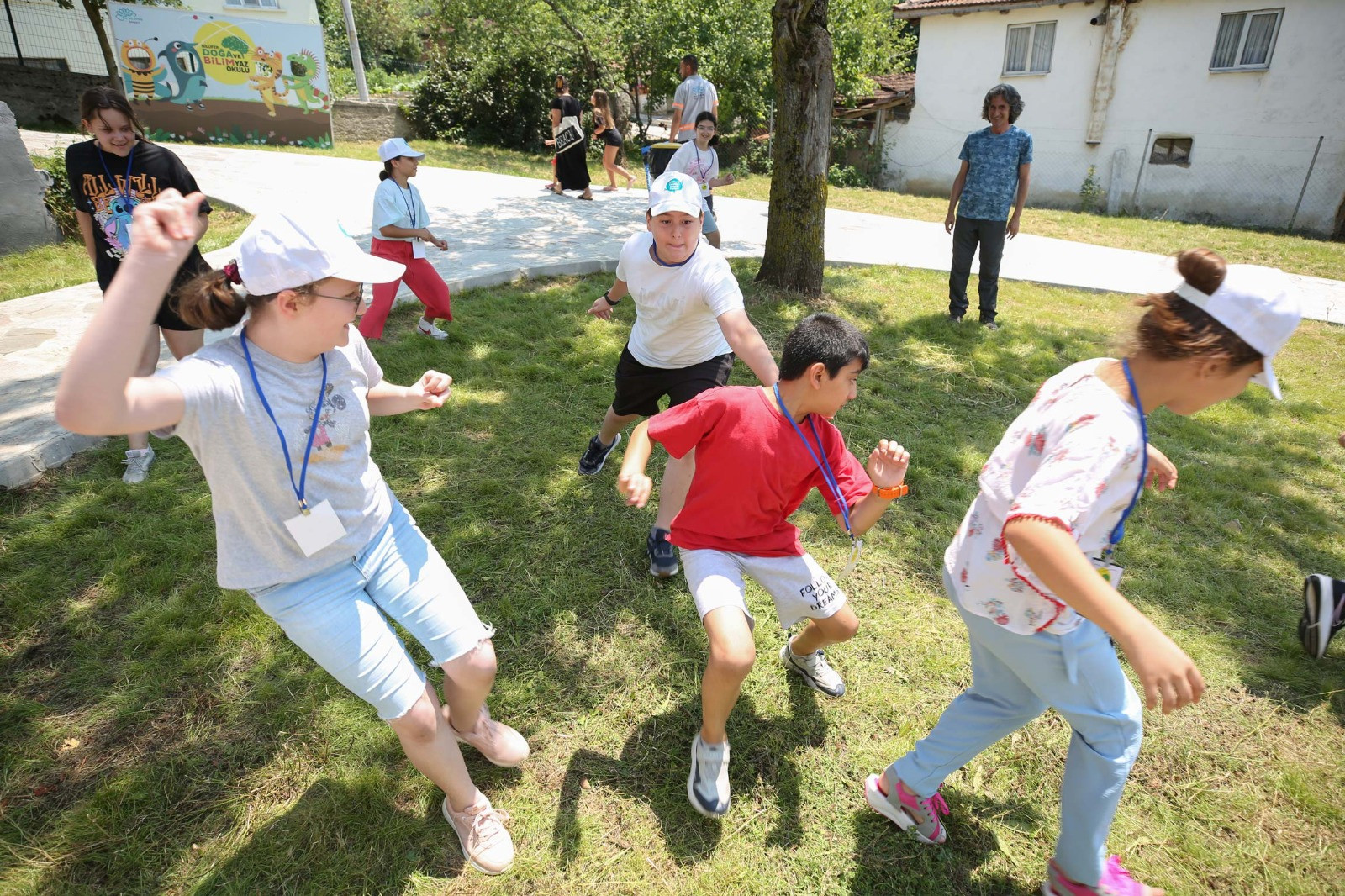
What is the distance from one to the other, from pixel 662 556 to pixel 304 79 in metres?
17.5

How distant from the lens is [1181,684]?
56.1 inches

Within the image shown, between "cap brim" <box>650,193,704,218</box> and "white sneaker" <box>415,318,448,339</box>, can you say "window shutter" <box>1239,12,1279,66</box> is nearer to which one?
"white sneaker" <box>415,318,448,339</box>

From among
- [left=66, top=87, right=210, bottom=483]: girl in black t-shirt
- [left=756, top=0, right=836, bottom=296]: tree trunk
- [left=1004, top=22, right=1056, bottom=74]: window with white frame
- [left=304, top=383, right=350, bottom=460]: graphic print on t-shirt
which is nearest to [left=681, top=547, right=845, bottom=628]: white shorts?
[left=304, top=383, right=350, bottom=460]: graphic print on t-shirt

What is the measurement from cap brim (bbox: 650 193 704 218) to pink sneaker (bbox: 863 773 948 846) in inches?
87.8

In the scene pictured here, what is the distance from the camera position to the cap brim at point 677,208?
2.95 metres

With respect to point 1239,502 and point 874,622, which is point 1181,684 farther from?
point 1239,502

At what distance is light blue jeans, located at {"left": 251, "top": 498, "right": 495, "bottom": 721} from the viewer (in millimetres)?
1862

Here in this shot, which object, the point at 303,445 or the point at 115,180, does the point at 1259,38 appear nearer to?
the point at 115,180

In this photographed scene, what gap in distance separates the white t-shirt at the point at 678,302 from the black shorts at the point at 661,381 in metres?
0.04

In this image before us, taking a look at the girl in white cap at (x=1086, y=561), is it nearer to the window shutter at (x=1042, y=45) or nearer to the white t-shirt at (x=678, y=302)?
the white t-shirt at (x=678, y=302)

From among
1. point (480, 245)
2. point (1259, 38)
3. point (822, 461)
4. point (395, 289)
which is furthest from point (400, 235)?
point (1259, 38)

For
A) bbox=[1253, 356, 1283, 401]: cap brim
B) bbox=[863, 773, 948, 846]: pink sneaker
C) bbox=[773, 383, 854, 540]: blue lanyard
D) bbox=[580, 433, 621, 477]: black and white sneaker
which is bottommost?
bbox=[863, 773, 948, 846]: pink sneaker

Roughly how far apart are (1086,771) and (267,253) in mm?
2415

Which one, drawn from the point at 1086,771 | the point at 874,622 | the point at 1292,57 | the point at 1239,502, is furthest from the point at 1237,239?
the point at 1086,771
